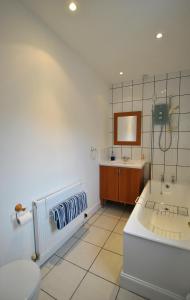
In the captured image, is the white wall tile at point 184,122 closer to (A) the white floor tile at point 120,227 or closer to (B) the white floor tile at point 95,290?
(A) the white floor tile at point 120,227

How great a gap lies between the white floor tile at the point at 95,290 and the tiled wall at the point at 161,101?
1.96 m

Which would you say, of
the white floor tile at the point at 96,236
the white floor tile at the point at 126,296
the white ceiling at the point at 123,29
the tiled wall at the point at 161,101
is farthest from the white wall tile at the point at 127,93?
the white floor tile at the point at 126,296

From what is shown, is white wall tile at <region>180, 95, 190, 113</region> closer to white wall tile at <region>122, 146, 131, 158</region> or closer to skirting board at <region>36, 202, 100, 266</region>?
white wall tile at <region>122, 146, 131, 158</region>

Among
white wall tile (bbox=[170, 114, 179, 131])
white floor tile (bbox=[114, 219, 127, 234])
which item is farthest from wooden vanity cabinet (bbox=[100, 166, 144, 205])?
white wall tile (bbox=[170, 114, 179, 131])

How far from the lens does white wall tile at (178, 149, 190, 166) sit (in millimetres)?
2639

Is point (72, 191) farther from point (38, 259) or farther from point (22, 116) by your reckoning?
point (22, 116)

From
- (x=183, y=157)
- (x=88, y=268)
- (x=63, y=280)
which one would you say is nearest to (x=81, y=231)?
(x=88, y=268)

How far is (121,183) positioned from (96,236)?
94 cm

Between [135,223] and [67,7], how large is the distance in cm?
Result: 203

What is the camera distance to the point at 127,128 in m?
3.06

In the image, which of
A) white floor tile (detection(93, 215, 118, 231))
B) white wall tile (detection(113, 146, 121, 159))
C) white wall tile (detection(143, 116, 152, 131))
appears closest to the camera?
white floor tile (detection(93, 215, 118, 231))

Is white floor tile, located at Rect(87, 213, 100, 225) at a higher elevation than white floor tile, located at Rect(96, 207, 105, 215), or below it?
below

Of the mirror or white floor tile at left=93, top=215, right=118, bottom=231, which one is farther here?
the mirror

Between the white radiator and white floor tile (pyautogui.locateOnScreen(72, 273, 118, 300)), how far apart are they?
1.57ft
